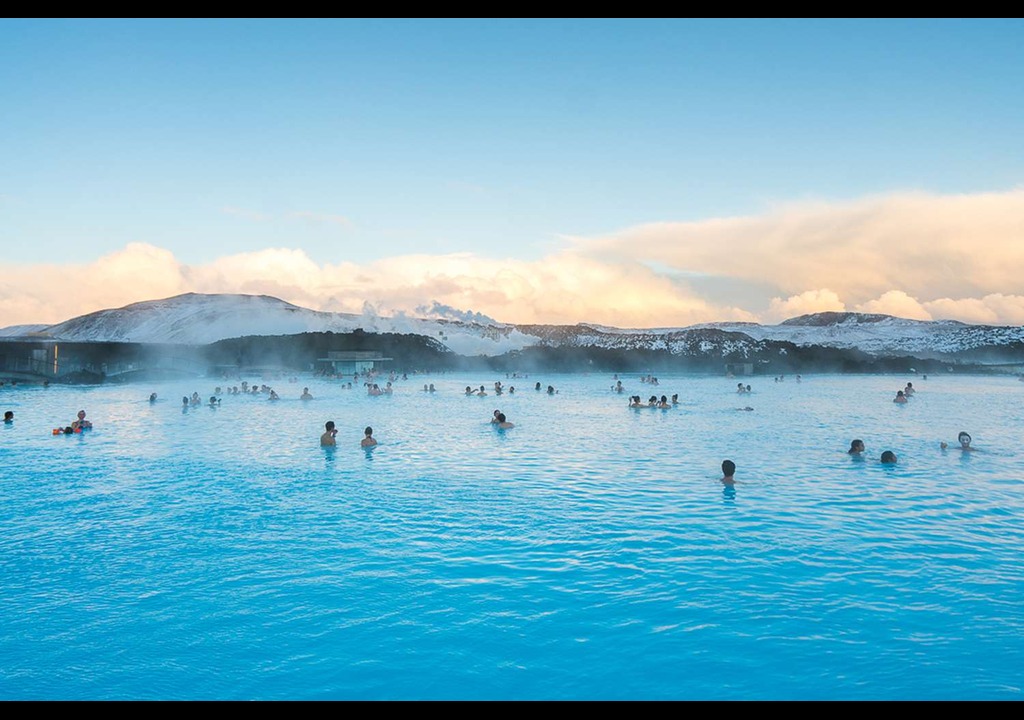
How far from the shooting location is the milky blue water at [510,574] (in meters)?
6.03

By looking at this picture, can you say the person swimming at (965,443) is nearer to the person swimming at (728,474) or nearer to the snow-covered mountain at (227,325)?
the person swimming at (728,474)

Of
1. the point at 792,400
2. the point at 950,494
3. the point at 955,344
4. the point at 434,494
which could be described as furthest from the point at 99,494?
the point at 955,344

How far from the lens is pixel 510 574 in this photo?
27.2ft

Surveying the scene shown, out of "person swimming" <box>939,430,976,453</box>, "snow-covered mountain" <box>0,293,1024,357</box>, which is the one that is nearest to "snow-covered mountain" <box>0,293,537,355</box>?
"snow-covered mountain" <box>0,293,1024,357</box>

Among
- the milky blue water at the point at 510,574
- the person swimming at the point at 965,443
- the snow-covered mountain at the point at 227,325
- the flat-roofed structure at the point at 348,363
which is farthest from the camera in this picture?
the snow-covered mountain at the point at 227,325

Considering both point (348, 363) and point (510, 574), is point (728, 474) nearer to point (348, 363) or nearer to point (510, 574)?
point (510, 574)

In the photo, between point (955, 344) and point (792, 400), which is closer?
point (792, 400)

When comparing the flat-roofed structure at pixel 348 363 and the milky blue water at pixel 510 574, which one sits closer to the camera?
the milky blue water at pixel 510 574

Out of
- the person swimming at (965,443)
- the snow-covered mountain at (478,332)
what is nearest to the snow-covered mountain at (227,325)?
the snow-covered mountain at (478,332)

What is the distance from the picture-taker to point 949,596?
24.7ft

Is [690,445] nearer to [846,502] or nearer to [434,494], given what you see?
[846,502]
